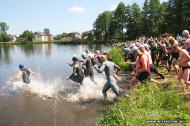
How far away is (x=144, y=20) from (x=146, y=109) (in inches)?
3112

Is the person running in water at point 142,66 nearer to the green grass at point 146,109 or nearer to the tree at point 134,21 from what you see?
the green grass at point 146,109

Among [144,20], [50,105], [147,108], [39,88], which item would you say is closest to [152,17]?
[144,20]

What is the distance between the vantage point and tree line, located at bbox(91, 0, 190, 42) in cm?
5906

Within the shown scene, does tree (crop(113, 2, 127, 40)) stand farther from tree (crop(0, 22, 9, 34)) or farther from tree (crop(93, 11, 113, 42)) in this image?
tree (crop(0, 22, 9, 34))

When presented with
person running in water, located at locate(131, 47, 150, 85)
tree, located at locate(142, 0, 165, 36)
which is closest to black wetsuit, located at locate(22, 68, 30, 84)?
person running in water, located at locate(131, 47, 150, 85)

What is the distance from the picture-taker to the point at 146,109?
365 inches

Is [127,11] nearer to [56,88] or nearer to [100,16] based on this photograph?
[100,16]

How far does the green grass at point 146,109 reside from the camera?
8258mm

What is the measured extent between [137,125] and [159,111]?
1260 mm

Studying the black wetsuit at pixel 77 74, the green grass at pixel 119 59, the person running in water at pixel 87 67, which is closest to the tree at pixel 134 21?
the green grass at pixel 119 59

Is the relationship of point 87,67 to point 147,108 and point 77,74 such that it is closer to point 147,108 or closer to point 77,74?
point 77,74

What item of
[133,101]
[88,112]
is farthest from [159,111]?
[88,112]

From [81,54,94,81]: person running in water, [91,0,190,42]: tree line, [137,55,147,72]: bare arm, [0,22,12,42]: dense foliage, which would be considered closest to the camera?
[137,55,147,72]: bare arm

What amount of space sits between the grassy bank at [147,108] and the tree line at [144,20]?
1892 inches
